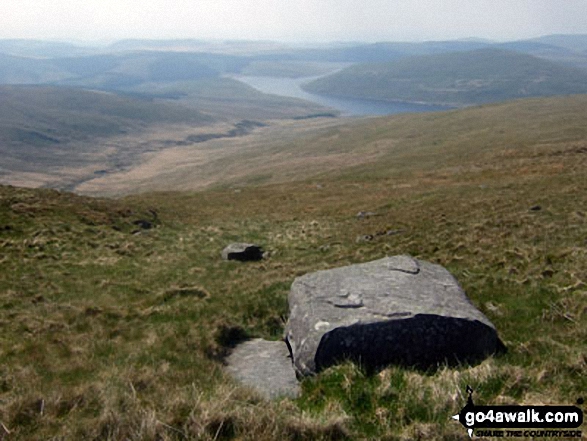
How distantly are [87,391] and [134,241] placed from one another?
919 inches

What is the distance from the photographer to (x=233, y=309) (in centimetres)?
1359

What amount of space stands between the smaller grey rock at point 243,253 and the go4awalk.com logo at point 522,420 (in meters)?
20.0

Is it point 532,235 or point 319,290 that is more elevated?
point 319,290

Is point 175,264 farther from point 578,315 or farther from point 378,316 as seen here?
point 578,315

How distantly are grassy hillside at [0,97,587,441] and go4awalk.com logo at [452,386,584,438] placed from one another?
237 millimetres

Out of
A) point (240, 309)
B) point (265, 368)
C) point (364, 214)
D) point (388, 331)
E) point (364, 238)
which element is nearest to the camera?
point (388, 331)

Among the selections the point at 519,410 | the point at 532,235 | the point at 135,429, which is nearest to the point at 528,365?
the point at 519,410

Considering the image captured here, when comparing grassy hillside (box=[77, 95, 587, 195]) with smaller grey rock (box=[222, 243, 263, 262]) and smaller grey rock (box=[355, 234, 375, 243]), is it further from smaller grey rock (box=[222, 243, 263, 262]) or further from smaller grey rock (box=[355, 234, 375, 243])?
smaller grey rock (box=[222, 243, 263, 262])

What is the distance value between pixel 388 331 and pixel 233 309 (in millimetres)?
6163

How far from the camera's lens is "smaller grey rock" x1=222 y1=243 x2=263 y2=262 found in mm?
25672

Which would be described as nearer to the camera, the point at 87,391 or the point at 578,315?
the point at 87,391

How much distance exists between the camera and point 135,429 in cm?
610

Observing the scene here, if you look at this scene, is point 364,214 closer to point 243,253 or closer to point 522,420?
point 243,253

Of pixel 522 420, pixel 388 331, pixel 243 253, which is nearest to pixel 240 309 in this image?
pixel 388 331
